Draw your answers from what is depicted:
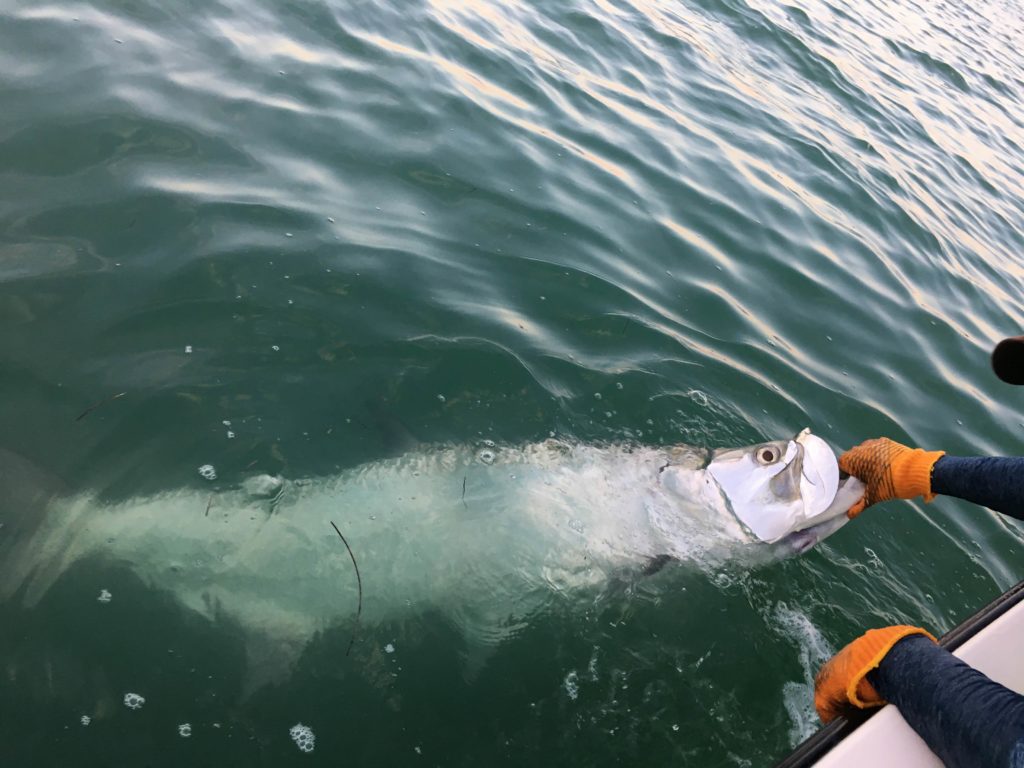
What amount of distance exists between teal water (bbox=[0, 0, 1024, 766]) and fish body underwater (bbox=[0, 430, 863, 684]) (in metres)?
0.11

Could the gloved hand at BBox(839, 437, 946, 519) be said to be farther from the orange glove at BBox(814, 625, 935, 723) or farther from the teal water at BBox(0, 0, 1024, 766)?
the orange glove at BBox(814, 625, 935, 723)

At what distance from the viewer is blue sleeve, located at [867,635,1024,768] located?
249cm

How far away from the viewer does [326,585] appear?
3.89 metres

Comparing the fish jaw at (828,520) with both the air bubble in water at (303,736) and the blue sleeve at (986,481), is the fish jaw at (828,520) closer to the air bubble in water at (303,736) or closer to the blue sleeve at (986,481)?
the blue sleeve at (986,481)

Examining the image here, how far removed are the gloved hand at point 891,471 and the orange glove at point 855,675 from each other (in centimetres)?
101

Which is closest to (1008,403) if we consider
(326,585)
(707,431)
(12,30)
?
(707,431)

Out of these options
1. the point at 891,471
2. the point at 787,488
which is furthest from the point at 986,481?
the point at 787,488

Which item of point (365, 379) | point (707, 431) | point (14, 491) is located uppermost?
point (707, 431)

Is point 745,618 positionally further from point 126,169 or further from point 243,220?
point 126,169

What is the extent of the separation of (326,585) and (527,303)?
2849mm

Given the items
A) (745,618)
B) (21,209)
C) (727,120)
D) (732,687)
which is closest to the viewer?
(732,687)

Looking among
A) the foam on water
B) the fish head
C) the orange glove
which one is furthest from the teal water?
the orange glove

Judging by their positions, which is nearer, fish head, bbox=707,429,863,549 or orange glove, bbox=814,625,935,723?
orange glove, bbox=814,625,935,723

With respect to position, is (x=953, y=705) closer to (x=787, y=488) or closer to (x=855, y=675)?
(x=855, y=675)
